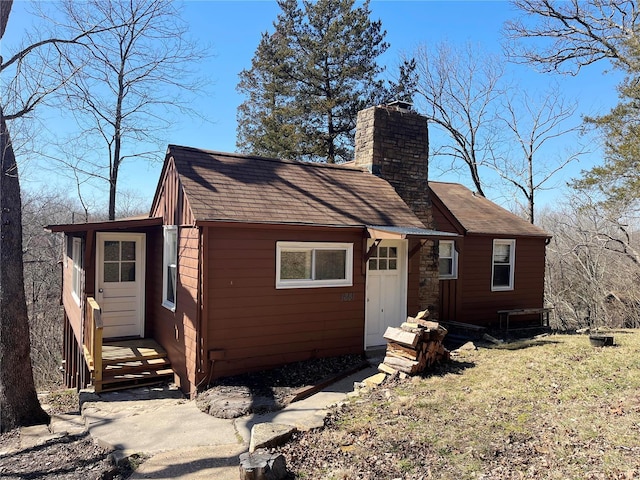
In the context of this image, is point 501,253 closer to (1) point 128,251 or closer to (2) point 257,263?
(2) point 257,263

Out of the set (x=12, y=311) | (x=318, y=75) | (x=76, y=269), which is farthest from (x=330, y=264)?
(x=318, y=75)

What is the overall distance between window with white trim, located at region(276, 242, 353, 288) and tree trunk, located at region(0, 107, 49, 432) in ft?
16.4

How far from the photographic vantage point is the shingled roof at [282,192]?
790cm

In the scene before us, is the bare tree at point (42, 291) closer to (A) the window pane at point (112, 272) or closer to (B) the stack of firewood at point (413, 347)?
(A) the window pane at point (112, 272)

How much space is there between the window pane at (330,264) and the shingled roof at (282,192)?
60 cm

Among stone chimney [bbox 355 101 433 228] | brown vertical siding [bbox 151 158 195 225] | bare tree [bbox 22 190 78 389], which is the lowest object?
bare tree [bbox 22 190 78 389]

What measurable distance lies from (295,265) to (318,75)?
15972 mm

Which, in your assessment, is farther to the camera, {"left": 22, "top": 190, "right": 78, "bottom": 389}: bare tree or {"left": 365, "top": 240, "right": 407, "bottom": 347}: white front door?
{"left": 22, "top": 190, "right": 78, "bottom": 389}: bare tree

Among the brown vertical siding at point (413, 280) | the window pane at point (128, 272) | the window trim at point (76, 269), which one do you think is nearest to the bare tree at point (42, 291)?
the window trim at point (76, 269)

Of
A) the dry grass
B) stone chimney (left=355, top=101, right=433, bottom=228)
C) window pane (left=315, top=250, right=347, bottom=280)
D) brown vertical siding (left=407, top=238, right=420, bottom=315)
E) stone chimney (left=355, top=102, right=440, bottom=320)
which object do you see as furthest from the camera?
stone chimney (left=355, top=101, right=433, bottom=228)

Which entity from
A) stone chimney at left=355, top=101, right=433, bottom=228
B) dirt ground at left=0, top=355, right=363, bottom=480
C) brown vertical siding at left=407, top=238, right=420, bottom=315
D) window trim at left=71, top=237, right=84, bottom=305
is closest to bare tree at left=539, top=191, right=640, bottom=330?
stone chimney at left=355, top=101, right=433, bottom=228

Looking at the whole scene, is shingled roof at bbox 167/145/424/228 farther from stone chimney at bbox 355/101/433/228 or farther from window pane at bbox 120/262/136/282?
window pane at bbox 120/262/136/282

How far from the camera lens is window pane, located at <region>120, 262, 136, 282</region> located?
10406mm

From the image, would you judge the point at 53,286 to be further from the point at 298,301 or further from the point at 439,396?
the point at 439,396
